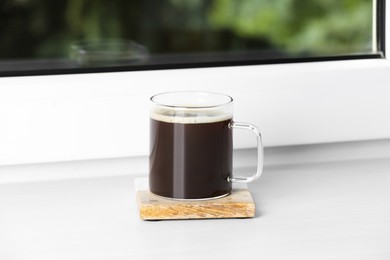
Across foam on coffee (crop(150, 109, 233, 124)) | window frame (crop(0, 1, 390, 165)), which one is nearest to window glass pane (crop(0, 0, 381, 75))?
window frame (crop(0, 1, 390, 165))

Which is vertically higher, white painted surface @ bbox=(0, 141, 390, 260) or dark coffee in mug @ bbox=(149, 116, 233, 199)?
dark coffee in mug @ bbox=(149, 116, 233, 199)

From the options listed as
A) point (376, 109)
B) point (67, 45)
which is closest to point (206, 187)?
point (376, 109)

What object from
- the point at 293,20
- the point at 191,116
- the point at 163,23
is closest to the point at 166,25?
the point at 163,23

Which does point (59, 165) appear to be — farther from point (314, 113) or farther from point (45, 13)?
point (45, 13)

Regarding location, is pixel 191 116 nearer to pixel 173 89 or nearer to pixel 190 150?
pixel 190 150

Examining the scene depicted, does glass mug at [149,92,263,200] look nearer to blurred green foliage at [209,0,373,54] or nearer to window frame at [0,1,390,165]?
window frame at [0,1,390,165]
